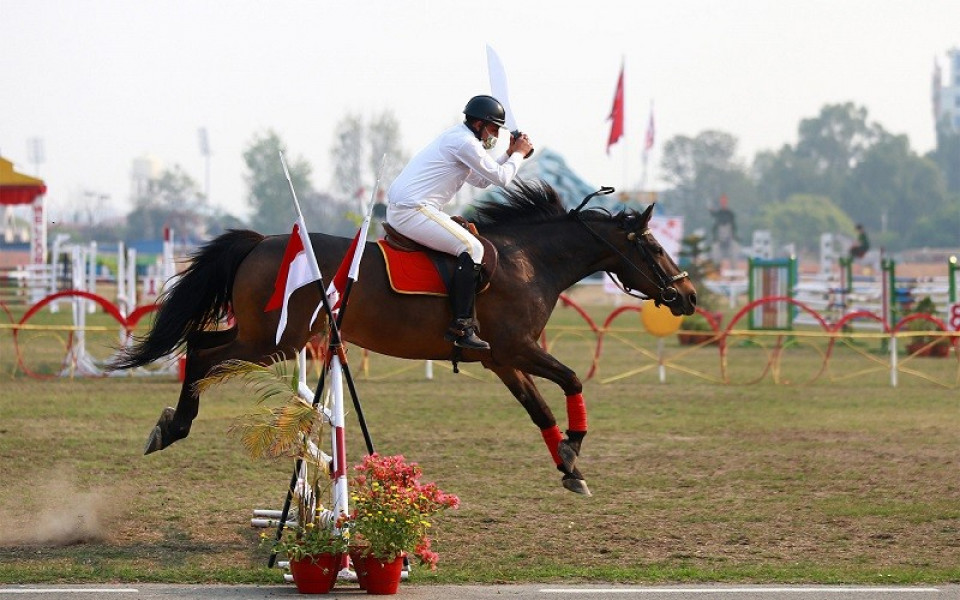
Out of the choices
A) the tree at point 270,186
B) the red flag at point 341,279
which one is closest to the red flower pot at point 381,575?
the red flag at point 341,279

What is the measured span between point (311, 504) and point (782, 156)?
154297 millimetres

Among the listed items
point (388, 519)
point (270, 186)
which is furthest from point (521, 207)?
point (270, 186)

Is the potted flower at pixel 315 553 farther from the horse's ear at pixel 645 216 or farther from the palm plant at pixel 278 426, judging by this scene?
the horse's ear at pixel 645 216

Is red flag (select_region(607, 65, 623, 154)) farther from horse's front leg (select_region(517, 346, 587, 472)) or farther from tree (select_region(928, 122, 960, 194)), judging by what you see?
tree (select_region(928, 122, 960, 194))

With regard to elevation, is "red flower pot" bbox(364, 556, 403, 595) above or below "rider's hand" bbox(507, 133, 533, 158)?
below

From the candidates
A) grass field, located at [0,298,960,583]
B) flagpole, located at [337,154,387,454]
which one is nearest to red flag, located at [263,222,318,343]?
flagpole, located at [337,154,387,454]

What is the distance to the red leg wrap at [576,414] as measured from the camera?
30.5 ft

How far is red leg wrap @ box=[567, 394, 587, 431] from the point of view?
9281mm

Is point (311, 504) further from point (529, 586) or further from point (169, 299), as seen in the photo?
point (169, 299)

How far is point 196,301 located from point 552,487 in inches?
130

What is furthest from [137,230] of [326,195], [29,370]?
[29,370]

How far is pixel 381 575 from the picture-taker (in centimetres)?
737

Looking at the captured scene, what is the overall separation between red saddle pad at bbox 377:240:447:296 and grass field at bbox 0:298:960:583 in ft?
5.26

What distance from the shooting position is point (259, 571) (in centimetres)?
786
